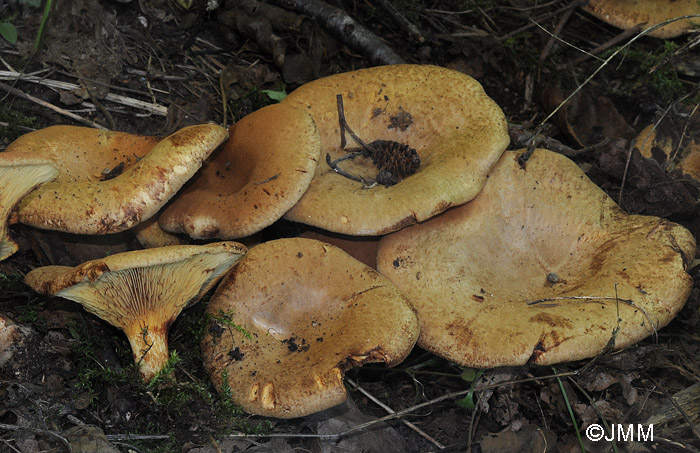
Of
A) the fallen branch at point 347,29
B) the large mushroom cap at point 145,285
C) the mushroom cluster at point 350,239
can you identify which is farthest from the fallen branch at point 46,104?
the fallen branch at point 347,29

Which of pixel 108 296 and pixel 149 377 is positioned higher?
pixel 108 296

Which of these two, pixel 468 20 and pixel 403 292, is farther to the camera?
pixel 468 20

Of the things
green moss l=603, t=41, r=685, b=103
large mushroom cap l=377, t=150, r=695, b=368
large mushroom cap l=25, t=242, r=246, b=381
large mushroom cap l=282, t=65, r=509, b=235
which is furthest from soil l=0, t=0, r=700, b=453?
large mushroom cap l=282, t=65, r=509, b=235

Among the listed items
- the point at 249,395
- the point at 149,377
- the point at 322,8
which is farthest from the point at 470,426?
the point at 322,8

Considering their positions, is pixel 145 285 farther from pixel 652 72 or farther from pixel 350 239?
pixel 652 72

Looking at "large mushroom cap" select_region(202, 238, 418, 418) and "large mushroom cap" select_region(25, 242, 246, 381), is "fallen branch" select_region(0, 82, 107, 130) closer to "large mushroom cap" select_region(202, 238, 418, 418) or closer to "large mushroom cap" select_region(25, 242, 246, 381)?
"large mushroom cap" select_region(25, 242, 246, 381)

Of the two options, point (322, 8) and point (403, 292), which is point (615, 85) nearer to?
point (322, 8)
